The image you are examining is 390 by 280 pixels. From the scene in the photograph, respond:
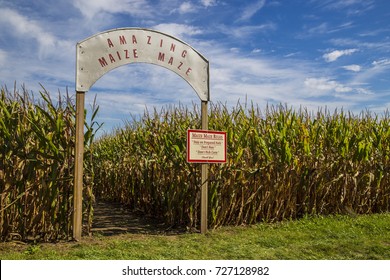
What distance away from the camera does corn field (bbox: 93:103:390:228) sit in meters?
7.77

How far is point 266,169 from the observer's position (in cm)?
818

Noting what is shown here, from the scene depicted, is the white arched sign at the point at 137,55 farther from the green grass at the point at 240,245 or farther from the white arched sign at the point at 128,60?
the green grass at the point at 240,245

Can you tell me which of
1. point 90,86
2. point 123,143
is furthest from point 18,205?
point 123,143

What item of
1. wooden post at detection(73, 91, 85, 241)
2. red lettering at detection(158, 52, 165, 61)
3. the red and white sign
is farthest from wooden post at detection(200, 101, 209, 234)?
wooden post at detection(73, 91, 85, 241)

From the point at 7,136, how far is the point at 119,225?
311 cm

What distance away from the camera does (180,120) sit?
8.99 metres

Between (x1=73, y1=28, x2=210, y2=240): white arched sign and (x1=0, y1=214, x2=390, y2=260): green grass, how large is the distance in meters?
0.53

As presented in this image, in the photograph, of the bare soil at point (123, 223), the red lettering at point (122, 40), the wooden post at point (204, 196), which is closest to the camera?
the red lettering at point (122, 40)

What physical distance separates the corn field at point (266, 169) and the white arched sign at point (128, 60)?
675 millimetres

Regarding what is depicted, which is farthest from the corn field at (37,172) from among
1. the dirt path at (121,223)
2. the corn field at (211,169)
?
the dirt path at (121,223)

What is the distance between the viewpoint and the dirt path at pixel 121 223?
7.74 meters

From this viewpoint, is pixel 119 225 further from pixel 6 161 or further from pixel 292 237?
pixel 292 237

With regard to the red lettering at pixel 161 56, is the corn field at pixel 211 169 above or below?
below

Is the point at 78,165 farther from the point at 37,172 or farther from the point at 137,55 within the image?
the point at 137,55
